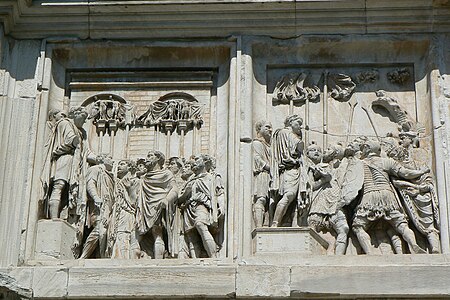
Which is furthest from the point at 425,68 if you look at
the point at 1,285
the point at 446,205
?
the point at 1,285

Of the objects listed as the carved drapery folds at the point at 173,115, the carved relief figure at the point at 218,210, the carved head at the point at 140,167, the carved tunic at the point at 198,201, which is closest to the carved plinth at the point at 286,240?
the carved relief figure at the point at 218,210

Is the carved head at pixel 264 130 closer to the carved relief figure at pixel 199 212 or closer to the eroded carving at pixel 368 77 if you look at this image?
the carved relief figure at pixel 199 212

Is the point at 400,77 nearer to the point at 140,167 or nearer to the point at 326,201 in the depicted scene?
the point at 326,201

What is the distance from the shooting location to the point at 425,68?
11391 millimetres

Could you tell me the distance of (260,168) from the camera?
1088 cm

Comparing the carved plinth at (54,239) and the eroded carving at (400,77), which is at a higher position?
the eroded carving at (400,77)

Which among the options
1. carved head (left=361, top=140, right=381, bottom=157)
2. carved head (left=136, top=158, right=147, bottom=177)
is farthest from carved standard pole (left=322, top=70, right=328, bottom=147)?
carved head (left=136, top=158, right=147, bottom=177)

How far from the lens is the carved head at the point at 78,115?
11.3 m

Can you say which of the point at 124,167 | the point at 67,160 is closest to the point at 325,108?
the point at 124,167

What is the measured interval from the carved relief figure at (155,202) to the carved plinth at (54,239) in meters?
0.65

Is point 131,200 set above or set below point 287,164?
below

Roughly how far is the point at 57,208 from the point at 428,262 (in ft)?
11.2

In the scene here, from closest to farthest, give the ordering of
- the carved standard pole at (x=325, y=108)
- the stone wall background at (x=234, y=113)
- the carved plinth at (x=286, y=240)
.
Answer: the stone wall background at (x=234, y=113) → the carved plinth at (x=286, y=240) → the carved standard pole at (x=325, y=108)

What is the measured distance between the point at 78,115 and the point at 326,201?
101 inches
